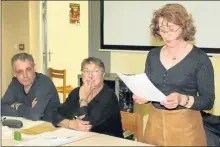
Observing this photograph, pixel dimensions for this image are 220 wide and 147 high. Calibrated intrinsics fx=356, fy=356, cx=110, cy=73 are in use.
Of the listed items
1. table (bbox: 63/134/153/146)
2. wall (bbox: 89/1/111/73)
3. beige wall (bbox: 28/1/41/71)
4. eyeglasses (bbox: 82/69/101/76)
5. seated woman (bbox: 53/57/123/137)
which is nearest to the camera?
table (bbox: 63/134/153/146)

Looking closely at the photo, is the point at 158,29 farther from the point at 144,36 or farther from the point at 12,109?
the point at 144,36

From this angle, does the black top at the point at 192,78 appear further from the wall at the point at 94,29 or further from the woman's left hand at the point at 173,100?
the wall at the point at 94,29

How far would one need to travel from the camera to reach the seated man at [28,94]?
97.7 inches

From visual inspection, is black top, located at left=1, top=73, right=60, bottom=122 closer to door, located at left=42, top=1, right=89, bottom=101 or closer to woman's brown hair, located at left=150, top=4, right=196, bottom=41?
woman's brown hair, located at left=150, top=4, right=196, bottom=41

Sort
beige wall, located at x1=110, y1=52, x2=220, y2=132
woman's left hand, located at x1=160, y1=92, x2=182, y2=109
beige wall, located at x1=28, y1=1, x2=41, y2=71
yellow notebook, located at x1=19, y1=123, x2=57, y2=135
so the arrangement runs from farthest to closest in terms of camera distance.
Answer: beige wall, located at x1=28, y1=1, x2=41, y2=71 → beige wall, located at x1=110, y1=52, x2=220, y2=132 → yellow notebook, located at x1=19, y1=123, x2=57, y2=135 → woman's left hand, located at x1=160, y1=92, x2=182, y2=109

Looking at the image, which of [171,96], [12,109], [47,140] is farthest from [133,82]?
[12,109]

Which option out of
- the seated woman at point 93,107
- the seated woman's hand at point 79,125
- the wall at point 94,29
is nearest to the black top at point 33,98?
the seated woman at point 93,107

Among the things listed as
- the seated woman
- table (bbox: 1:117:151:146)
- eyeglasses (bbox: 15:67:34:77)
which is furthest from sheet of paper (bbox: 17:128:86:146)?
eyeglasses (bbox: 15:67:34:77)

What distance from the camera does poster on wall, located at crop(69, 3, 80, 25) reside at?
6117 mm

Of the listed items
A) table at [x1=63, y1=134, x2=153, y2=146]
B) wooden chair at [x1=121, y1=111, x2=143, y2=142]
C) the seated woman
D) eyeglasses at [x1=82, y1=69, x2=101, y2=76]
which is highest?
eyeglasses at [x1=82, y1=69, x2=101, y2=76]

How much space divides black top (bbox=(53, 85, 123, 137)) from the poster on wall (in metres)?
4.03

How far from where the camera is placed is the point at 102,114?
218 centimetres

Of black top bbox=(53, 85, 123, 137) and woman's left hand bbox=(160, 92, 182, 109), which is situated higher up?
woman's left hand bbox=(160, 92, 182, 109)

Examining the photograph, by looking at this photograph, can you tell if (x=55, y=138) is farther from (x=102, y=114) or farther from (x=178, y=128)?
(x=178, y=128)
